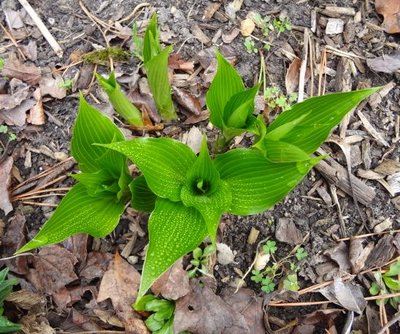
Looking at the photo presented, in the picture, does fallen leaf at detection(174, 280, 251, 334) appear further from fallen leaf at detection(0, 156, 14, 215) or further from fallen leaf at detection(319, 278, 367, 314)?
fallen leaf at detection(0, 156, 14, 215)

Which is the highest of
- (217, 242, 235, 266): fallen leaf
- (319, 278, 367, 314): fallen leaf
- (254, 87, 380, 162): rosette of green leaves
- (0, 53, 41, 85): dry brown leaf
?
(0, 53, 41, 85): dry brown leaf

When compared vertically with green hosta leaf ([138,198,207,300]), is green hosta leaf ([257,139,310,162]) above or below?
above

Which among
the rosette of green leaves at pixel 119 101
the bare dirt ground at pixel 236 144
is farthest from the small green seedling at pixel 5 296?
the rosette of green leaves at pixel 119 101

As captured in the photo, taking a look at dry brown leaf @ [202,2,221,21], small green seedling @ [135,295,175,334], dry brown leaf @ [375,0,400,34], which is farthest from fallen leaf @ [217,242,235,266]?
dry brown leaf @ [375,0,400,34]

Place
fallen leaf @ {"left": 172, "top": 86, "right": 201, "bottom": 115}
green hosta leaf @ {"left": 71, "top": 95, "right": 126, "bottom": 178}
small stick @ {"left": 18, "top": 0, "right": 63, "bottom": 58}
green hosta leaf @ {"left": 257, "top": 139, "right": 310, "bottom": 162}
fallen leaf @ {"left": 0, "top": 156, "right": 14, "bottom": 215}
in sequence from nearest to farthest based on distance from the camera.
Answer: green hosta leaf @ {"left": 257, "top": 139, "right": 310, "bottom": 162} → green hosta leaf @ {"left": 71, "top": 95, "right": 126, "bottom": 178} → fallen leaf @ {"left": 0, "top": 156, "right": 14, "bottom": 215} → fallen leaf @ {"left": 172, "top": 86, "right": 201, "bottom": 115} → small stick @ {"left": 18, "top": 0, "right": 63, "bottom": 58}

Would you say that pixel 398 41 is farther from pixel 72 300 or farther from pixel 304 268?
pixel 72 300

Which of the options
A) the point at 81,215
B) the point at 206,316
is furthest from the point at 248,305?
the point at 81,215

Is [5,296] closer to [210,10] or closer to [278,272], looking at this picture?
[278,272]
